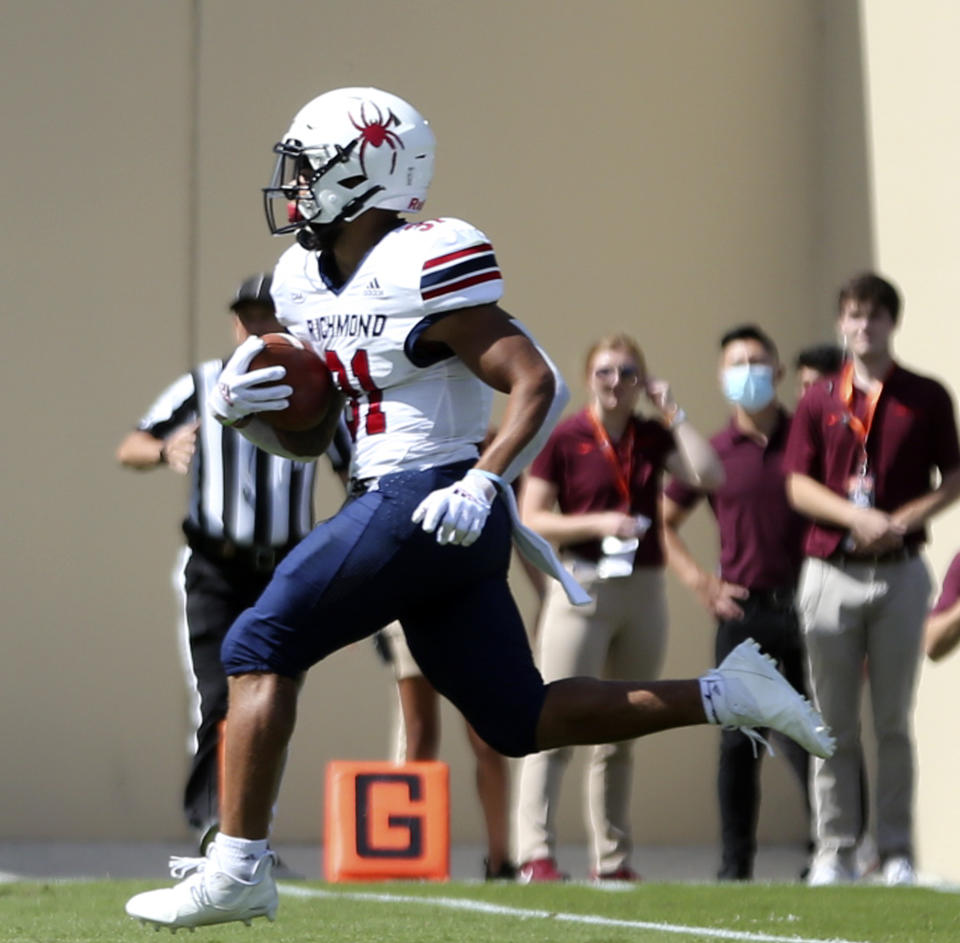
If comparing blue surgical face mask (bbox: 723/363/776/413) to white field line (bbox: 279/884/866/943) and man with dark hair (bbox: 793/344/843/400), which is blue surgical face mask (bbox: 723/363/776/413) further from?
white field line (bbox: 279/884/866/943)

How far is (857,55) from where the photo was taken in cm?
873

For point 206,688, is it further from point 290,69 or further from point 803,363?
point 290,69

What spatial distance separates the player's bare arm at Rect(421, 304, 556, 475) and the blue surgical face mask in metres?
2.79

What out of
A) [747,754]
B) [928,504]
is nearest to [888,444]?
[928,504]

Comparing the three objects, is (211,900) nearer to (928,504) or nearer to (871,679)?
(871,679)

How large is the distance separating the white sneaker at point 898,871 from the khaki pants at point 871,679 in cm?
5

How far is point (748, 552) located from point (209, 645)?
1.73 meters

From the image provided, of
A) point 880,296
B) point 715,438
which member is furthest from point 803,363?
point 880,296

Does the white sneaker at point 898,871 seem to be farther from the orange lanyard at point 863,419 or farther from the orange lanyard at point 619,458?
the orange lanyard at point 619,458

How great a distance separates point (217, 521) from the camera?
607 cm

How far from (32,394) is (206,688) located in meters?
2.62

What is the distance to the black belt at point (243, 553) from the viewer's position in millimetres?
6066

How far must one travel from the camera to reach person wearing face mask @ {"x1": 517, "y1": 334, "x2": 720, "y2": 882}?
6449mm

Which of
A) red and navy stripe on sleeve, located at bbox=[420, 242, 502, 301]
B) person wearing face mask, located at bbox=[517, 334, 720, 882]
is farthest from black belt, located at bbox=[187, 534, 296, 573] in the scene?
red and navy stripe on sleeve, located at bbox=[420, 242, 502, 301]
